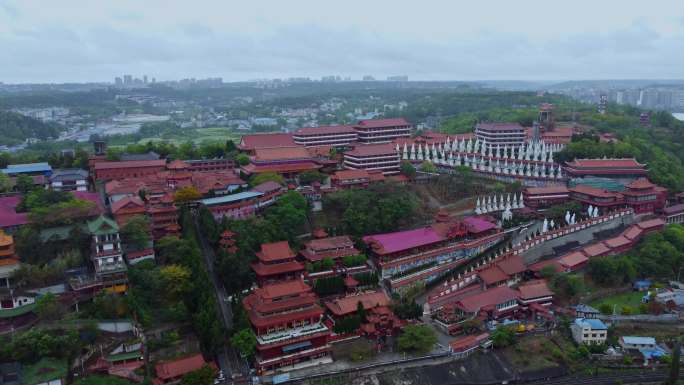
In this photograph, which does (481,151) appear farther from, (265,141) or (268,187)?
(268,187)

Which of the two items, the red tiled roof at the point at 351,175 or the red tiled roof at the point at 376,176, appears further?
the red tiled roof at the point at 376,176

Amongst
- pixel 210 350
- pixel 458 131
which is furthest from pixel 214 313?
pixel 458 131

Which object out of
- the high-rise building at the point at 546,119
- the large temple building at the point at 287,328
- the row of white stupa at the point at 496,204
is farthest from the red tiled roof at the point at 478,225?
the high-rise building at the point at 546,119

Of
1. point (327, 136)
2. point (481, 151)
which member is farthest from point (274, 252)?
point (481, 151)

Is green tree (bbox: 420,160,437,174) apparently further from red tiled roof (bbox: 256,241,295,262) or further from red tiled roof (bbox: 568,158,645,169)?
red tiled roof (bbox: 256,241,295,262)

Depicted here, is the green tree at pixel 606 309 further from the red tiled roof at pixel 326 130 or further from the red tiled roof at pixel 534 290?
the red tiled roof at pixel 326 130

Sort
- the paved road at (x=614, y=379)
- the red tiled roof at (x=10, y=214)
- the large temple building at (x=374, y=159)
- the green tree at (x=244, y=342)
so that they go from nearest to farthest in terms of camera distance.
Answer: the green tree at (x=244, y=342)
the paved road at (x=614, y=379)
the red tiled roof at (x=10, y=214)
the large temple building at (x=374, y=159)

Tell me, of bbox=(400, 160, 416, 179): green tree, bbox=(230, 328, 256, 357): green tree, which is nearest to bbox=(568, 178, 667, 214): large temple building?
bbox=(400, 160, 416, 179): green tree
